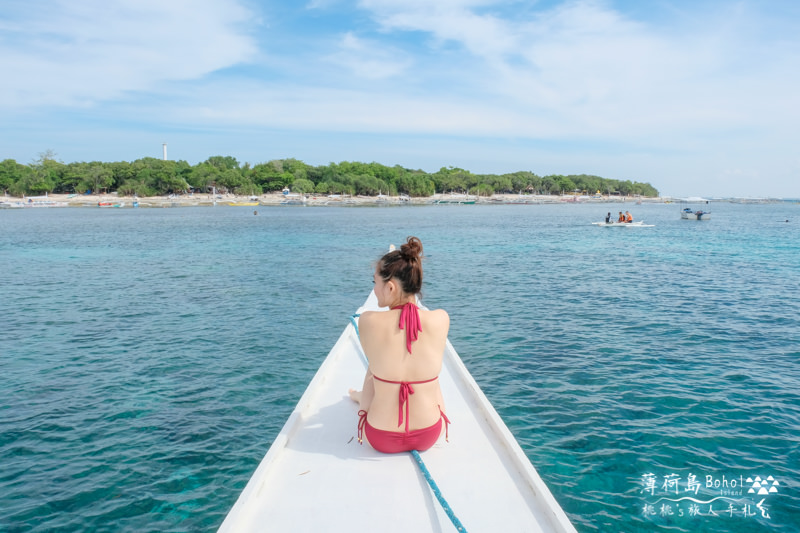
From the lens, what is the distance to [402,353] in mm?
4461

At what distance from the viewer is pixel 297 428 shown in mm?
5344

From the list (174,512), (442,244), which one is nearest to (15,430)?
(174,512)

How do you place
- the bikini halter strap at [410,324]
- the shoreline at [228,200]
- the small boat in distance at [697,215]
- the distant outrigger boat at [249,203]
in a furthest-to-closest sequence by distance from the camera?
the distant outrigger boat at [249,203]
the shoreline at [228,200]
the small boat in distance at [697,215]
the bikini halter strap at [410,324]

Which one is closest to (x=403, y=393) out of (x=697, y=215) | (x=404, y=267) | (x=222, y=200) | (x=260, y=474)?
(x=404, y=267)

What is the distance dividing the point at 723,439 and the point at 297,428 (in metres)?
6.17

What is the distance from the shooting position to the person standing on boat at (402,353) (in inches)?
175

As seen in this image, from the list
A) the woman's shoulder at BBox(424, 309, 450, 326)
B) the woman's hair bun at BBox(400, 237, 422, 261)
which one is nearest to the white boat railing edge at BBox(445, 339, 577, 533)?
the woman's shoulder at BBox(424, 309, 450, 326)

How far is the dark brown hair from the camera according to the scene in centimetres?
443

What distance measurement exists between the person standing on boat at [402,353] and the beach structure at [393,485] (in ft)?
0.95

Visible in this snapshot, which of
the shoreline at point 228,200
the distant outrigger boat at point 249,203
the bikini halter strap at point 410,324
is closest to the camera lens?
the bikini halter strap at point 410,324

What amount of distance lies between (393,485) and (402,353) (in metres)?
1.08

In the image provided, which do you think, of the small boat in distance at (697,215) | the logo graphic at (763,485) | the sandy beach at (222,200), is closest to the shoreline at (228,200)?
the sandy beach at (222,200)

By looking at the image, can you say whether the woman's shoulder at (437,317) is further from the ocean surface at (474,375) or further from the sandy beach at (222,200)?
the sandy beach at (222,200)

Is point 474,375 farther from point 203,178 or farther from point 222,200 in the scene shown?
point 203,178
